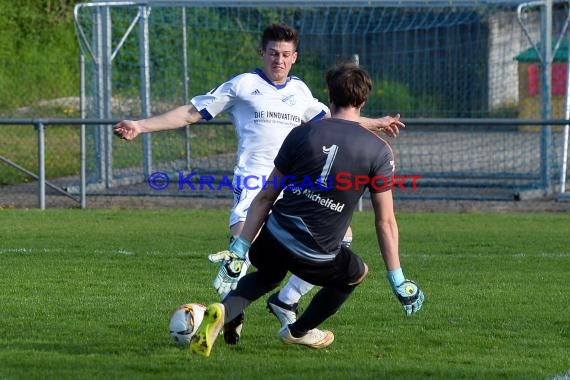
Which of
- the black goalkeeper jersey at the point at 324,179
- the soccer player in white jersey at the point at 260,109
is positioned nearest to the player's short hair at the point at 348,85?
the black goalkeeper jersey at the point at 324,179

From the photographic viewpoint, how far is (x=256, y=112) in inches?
278

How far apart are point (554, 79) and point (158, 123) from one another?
1928 cm

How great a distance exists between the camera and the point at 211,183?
17078 millimetres

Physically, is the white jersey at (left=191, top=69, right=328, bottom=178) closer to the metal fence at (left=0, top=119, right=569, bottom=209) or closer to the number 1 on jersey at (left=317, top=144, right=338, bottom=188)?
the number 1 on jersey at (left=317, top=144, right=338, bottom=188)

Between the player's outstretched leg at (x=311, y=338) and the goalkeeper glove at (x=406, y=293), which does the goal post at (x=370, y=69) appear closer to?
the player's outstretched leg at (x=311, y=338)

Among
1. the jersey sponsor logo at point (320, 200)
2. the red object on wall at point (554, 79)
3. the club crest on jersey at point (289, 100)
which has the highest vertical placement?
the red object on wall at point (554, 79)

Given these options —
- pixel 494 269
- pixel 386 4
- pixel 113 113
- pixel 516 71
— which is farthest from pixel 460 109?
pixel 494 269

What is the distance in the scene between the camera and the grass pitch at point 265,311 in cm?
598

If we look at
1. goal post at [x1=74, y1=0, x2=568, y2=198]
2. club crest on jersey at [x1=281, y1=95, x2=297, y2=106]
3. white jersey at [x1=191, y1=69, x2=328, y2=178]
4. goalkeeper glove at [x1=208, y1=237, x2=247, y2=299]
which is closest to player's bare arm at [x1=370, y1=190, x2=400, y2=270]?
goalkeeper glove at [x1=208, y1=237, x2=247, y2=299]

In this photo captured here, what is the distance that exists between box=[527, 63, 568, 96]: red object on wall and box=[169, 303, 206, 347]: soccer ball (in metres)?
12.9

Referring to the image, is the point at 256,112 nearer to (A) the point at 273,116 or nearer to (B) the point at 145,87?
(A) the point at 273,116

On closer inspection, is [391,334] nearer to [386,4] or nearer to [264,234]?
[264,234]

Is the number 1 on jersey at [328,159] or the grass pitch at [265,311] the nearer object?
the number 1 on jersey at [328,159]

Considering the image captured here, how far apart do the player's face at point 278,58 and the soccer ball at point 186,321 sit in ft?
5.28
